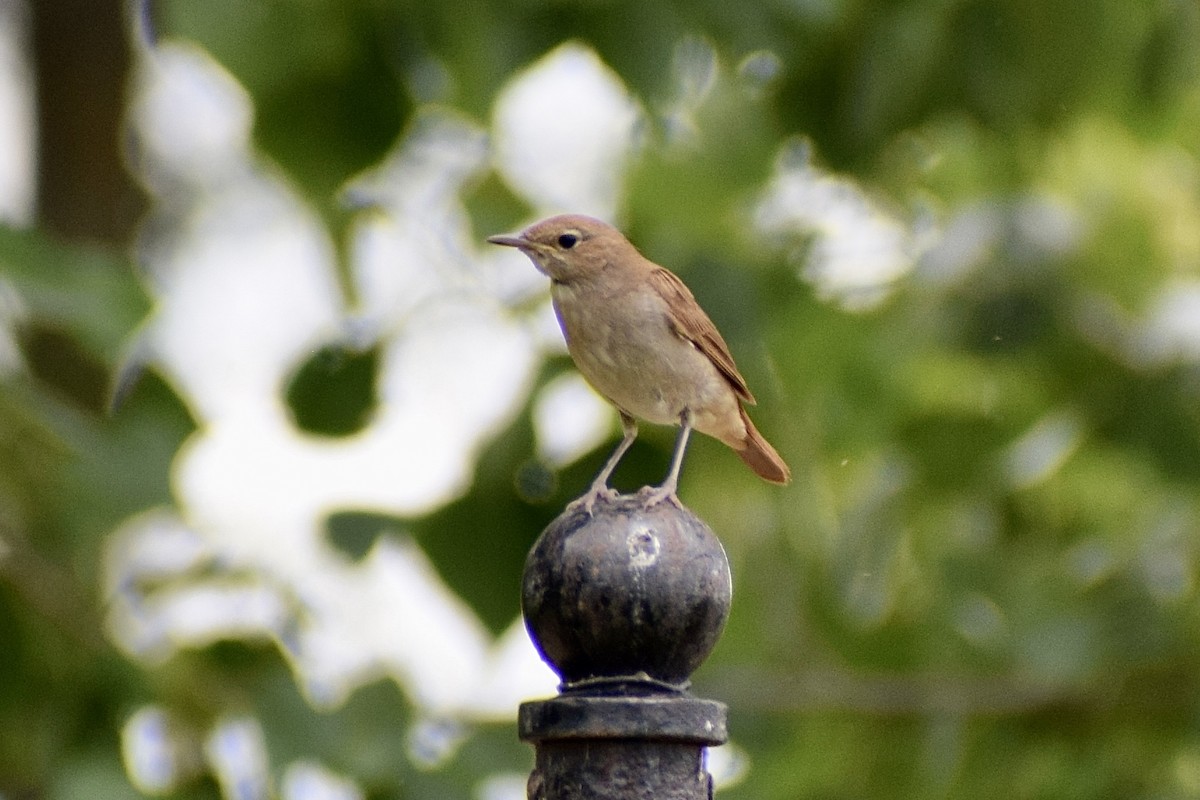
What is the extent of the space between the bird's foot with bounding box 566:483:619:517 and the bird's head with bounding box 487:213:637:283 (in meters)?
0.54

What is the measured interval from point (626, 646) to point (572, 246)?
65.9 inches

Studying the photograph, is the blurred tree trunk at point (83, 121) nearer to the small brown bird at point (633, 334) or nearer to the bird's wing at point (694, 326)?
the small brown bird at point (633, 334)

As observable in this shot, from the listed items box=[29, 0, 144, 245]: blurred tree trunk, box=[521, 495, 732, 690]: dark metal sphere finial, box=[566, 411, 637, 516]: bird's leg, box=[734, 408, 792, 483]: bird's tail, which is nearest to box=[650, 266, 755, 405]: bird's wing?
box=[734, 408, 792, 483]: bird's tail

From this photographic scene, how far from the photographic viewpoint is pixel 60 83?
19.5ft

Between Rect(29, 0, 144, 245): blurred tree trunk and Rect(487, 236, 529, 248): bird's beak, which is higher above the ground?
Rect(29, 0, 144, 245): blurred tree trunk

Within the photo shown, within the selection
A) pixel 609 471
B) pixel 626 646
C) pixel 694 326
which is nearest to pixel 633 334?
pixel 694 326

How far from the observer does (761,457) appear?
13.6 ft

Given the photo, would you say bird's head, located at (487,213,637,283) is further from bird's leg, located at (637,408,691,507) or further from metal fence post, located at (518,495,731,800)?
metal fence post, located at (518,495,731,800)

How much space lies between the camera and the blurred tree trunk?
18.8ft

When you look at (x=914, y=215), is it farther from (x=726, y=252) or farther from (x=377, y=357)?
(x=377, y=357)

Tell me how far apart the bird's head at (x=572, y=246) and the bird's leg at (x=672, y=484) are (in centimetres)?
40

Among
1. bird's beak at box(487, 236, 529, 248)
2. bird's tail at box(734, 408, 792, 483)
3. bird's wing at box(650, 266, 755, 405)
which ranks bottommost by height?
bird's tail at box(734, 408, 792, 483)

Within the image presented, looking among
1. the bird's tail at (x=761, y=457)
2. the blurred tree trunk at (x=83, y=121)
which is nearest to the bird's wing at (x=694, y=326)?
the bird's tail at (x=761, y=457)

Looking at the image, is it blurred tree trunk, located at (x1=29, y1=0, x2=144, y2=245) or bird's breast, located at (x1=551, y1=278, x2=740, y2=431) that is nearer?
bird's breast, located at (x1=551, y1=278, x2=740, y2=431)
